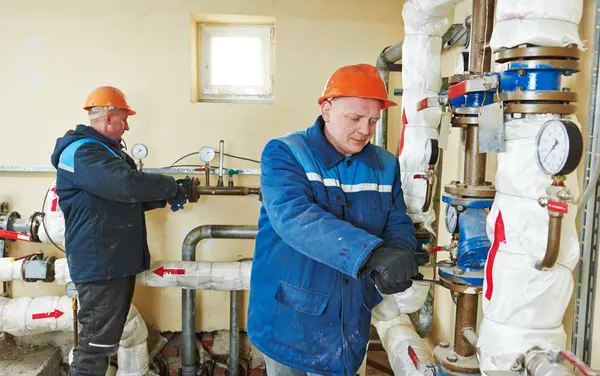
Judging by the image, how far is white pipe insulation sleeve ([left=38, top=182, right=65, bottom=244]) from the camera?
7.45 ft

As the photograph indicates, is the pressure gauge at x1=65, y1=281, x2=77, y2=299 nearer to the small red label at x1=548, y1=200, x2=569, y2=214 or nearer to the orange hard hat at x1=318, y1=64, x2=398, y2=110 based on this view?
the orange hard hat at x1=318, y1=64, x2=398, y2=110

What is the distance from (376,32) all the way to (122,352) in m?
2.30

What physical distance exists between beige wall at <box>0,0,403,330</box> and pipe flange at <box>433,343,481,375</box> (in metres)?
1.70

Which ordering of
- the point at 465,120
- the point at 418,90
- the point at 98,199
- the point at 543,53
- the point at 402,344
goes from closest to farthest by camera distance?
the point at 543,53 → the point at 465,120 → the point at 418,90 → the point at 402,344 → the point at 98,199

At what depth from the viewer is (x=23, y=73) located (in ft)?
8.39

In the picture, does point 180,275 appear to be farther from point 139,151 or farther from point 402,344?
point 402,344

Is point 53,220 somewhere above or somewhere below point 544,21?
below

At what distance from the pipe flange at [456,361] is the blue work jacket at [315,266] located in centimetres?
24

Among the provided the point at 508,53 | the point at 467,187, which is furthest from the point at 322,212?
the point at 508,53

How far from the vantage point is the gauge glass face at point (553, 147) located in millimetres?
736

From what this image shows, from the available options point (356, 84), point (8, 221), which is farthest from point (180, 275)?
point (356, 84)

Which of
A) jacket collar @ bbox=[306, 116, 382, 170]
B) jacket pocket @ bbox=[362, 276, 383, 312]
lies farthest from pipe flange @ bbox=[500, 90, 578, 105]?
jacket pocket @ bbox=[362, 276, 383, 312]

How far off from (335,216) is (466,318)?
42cm

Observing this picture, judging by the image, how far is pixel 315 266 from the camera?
1221 mm
